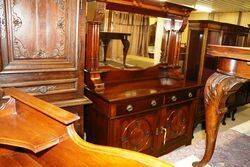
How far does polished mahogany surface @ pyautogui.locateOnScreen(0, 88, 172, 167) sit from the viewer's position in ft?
2.67

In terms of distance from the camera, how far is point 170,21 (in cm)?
293

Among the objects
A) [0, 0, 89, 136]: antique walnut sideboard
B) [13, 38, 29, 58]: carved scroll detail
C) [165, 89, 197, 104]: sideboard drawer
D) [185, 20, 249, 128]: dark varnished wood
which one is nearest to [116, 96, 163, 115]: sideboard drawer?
[165, 89, 197, 104]: sideboard drawer

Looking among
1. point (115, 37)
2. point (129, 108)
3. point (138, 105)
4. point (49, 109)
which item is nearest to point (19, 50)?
point (49, 109)

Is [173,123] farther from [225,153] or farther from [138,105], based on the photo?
[225,153]

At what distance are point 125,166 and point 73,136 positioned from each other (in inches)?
10.1

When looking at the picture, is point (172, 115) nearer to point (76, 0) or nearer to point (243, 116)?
point (76, 0)

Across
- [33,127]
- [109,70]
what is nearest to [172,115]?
[109,70]

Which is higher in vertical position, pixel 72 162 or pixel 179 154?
pixel 72 162

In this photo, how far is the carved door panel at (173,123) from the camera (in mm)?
2576

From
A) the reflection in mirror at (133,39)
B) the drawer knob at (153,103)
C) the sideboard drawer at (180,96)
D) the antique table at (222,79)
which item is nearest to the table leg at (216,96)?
the antique table at (222,79)

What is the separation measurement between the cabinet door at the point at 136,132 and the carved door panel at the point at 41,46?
657 millimetres

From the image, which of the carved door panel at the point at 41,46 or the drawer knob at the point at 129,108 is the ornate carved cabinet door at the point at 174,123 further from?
the carved door panel at the point at 41,46

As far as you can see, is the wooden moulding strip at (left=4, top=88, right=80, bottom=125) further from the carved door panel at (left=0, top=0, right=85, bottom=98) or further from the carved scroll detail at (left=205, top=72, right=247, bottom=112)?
the carved scroll detail at (left=205, top=72, right=247, bottom=112)

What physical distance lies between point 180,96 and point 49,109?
1912 millimetres
